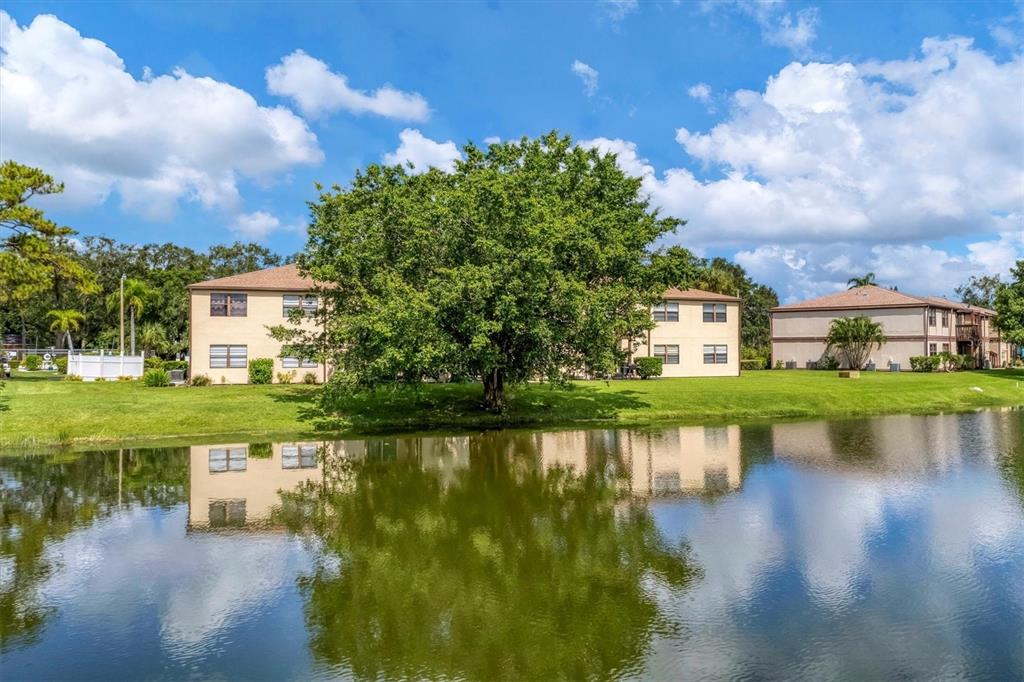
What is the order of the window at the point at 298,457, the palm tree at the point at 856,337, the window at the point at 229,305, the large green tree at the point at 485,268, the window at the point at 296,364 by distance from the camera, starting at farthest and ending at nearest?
the palm tree at the point at 856,337 → the window at the point at 296,364 → the window at the point at 229,305 → the large green tree at the point at 485,268 → the window at the point at 298,457

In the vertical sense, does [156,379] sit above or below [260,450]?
above

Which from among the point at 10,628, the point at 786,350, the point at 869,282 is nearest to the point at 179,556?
the point at 10,628

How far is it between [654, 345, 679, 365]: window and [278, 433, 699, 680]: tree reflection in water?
3384 cm

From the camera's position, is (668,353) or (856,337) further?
(856,337)

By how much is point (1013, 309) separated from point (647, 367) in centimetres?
3297

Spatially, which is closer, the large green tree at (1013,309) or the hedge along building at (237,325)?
the hedge along building at (237,325)

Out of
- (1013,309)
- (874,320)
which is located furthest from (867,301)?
(1013,309)

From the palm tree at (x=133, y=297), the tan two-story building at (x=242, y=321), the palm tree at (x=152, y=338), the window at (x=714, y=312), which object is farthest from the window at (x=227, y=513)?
the palm tree at (x=152, y=338)

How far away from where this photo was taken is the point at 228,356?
4156 centimetres

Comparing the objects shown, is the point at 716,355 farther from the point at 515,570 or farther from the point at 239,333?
the point at 515,570

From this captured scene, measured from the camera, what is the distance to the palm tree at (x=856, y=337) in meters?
59.9

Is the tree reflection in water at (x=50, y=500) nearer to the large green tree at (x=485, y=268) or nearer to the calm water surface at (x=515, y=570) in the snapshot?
the calm water surface at (x=515, y=570)

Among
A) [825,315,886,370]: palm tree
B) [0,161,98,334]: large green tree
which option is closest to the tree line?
[0,161,98,334]: large green tree

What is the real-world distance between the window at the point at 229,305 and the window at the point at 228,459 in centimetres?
1893
